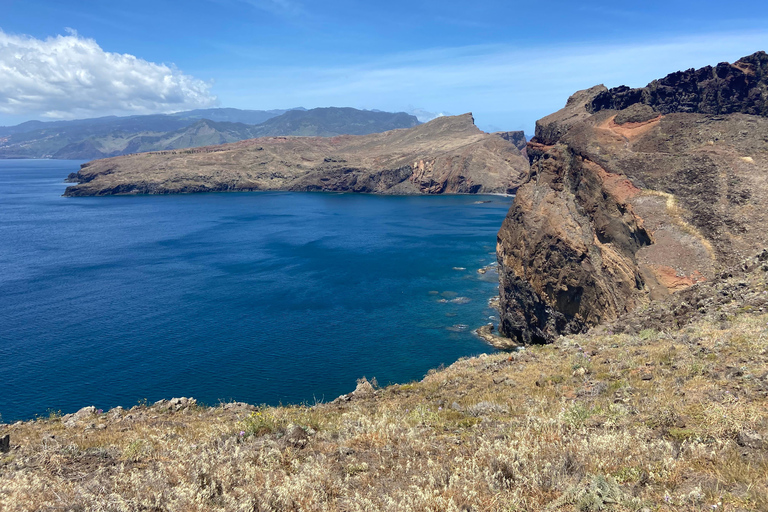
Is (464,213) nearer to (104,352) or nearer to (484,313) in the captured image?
(484,313)

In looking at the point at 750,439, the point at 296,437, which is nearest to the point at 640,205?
the point at 750,439

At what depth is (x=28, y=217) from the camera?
123875 mm

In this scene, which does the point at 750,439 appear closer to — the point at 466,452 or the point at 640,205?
the point at 466,452

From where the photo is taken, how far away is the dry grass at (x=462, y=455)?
264 inches

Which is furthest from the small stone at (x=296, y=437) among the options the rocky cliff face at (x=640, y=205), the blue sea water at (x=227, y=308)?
the rocky cliff face at (x=640, y=205)

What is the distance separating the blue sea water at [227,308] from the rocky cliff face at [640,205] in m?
10.4

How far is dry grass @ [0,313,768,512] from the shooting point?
264 inches

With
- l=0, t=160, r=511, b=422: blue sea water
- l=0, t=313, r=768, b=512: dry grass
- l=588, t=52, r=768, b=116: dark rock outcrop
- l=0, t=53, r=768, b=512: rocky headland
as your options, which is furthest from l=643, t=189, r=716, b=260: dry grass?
l=0, t=313, r=768, b=512: dry grass

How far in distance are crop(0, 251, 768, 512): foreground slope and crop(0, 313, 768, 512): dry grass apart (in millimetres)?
33

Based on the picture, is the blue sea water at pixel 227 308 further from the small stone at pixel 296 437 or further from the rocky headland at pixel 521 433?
the small stone at pixel 296 437

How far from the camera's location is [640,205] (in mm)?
37562

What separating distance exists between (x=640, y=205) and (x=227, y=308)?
4657cm

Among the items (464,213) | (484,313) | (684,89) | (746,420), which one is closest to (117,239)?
(484,313)

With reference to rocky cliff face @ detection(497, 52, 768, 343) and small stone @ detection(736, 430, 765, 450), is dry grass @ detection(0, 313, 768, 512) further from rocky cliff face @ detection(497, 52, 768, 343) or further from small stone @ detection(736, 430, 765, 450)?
rocky cliff face @ detection(497, 52, 768, 343)
